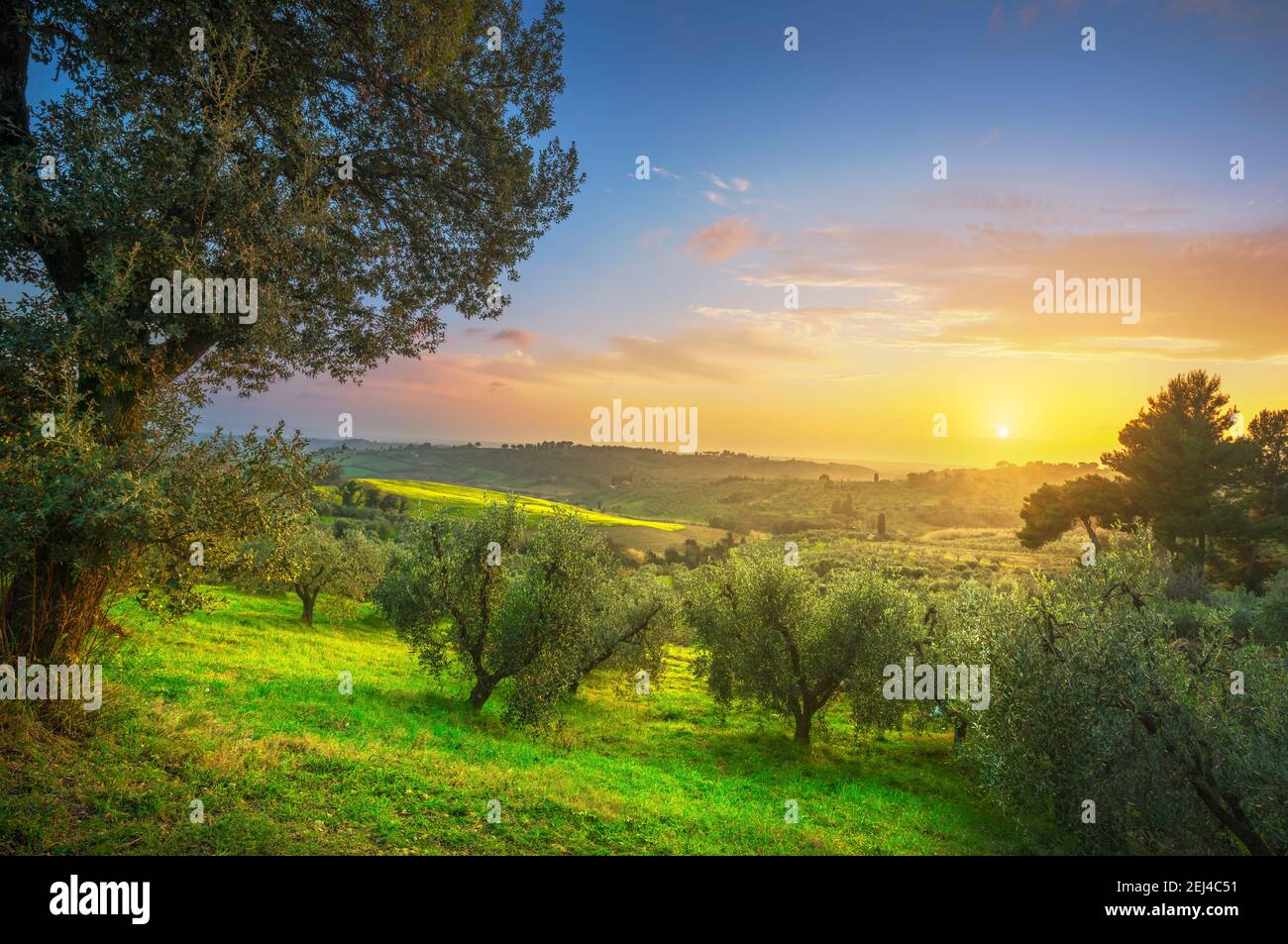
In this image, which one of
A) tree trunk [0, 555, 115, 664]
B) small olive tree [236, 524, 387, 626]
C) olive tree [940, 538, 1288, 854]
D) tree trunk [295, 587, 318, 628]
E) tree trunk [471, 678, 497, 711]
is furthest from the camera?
small olive tree [236, 524, 387, 626]

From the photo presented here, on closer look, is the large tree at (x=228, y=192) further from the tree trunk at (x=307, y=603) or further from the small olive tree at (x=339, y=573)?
the tree trunk at (x=307, y=603)

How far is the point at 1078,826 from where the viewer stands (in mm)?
12492

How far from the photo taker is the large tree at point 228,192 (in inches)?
365

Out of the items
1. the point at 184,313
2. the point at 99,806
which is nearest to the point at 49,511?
the point at 184,313

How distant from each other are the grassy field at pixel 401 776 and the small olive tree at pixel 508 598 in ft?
6.71

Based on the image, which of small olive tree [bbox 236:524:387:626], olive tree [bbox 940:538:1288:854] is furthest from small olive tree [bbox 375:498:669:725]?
olive tree [bbox 940:538:1288:854]

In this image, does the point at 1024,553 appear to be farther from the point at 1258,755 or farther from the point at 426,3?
the point at 426,3

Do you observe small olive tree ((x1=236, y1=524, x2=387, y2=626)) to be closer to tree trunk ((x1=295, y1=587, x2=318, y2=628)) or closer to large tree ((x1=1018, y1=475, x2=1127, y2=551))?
tree trunk ((x1=295, y1=587, x2=318, y2=628))

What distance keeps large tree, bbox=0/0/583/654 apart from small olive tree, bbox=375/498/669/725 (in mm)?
12130

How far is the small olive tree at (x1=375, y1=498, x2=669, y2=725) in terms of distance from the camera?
23922 millimetres

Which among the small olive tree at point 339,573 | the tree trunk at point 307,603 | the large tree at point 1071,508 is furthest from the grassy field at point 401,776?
the large tree at point 1071,508

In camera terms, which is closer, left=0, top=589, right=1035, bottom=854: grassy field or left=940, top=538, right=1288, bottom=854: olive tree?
left=0, top=589, right=1035, bottom=854: grassy field

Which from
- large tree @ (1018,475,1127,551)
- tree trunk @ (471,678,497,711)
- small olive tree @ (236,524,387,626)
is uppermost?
large tree @ (1018,475,1127,551)

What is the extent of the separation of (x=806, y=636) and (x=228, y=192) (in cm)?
2690
